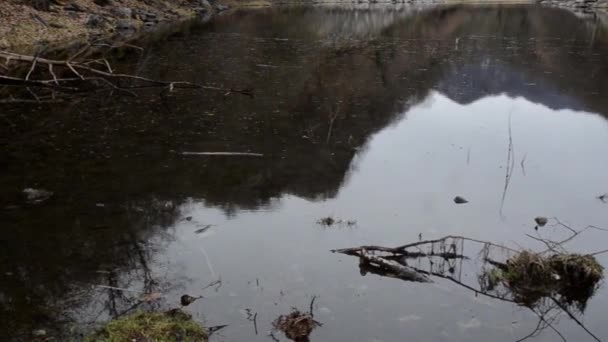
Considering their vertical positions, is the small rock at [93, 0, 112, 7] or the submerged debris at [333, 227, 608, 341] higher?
the small rock at [93, 0, 112, 7]

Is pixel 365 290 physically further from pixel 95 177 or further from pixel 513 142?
pixel 513 142

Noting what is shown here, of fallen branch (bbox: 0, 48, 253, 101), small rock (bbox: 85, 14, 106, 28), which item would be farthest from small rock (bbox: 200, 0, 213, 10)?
fallen branch (bbox: 0, 48, 253, 101)

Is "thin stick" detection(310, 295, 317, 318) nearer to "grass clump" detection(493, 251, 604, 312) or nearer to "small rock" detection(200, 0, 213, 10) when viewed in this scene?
"grass clump" detection(493, 251, 604, 312)

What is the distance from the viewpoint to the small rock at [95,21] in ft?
120

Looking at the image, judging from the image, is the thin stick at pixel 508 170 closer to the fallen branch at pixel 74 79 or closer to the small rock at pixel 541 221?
the small rock at pixel 541 221

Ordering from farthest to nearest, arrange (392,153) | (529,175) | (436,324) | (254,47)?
1. (254,47)
2. (392,153)
3. (529,175)
4. (436,324)

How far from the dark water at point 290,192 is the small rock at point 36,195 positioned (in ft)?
0.51

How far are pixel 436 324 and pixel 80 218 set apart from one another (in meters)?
5.99

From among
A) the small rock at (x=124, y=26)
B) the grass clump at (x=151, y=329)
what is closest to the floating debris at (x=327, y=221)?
the grass clump at (x=151, y=329)

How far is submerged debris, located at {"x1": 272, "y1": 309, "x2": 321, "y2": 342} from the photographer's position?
6.92m

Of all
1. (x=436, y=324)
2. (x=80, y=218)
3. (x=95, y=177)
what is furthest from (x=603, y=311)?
(x=95, y=177)

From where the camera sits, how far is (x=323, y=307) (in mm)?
7555

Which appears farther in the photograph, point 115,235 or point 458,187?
point 458,187

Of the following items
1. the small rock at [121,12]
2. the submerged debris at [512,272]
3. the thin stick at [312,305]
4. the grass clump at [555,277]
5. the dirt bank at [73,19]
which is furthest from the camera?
the small rock at [121,12]
